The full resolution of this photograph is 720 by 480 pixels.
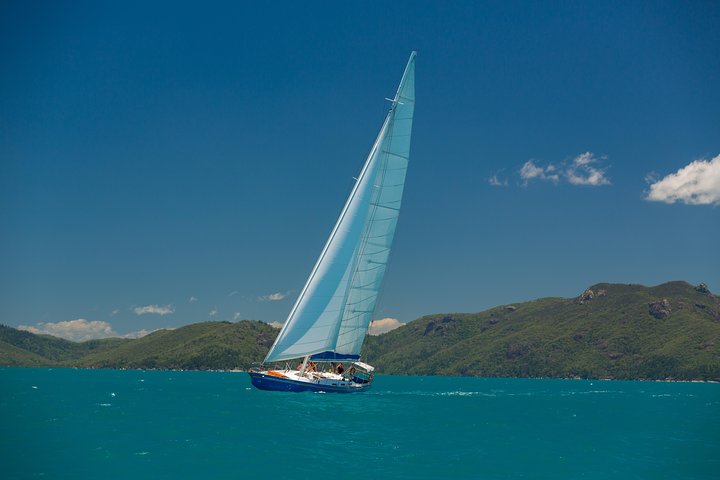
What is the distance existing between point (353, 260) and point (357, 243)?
6.25ft

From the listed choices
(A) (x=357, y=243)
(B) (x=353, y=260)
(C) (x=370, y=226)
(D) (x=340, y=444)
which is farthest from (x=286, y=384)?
(D) (x=340, y=444)

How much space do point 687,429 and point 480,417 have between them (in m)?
17.3

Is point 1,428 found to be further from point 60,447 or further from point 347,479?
point 347,479

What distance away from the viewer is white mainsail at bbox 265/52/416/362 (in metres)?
69.2

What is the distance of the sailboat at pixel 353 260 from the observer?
69312mm

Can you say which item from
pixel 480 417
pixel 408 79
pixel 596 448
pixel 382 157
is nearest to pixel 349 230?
pixel 382 157

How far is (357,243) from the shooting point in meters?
70.7

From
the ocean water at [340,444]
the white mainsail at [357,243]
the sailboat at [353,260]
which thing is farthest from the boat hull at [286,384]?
the ocean water at [340,444]

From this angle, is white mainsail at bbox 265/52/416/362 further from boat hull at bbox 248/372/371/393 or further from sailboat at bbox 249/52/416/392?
boat hull at bbox 248/372/371/393

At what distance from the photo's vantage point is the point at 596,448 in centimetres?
4134

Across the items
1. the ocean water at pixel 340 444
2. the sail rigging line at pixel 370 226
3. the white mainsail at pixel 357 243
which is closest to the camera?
the ocean water at pixel 340 444

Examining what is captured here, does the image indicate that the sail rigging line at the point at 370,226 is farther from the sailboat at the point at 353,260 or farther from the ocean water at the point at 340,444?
the ocean water at the point at 340,444

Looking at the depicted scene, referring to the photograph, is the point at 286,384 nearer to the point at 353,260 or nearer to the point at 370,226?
the point at 353,260

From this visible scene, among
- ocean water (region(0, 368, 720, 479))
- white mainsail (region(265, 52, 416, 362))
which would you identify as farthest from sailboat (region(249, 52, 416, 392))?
ocean water (region(0, 368, 720, 479))
